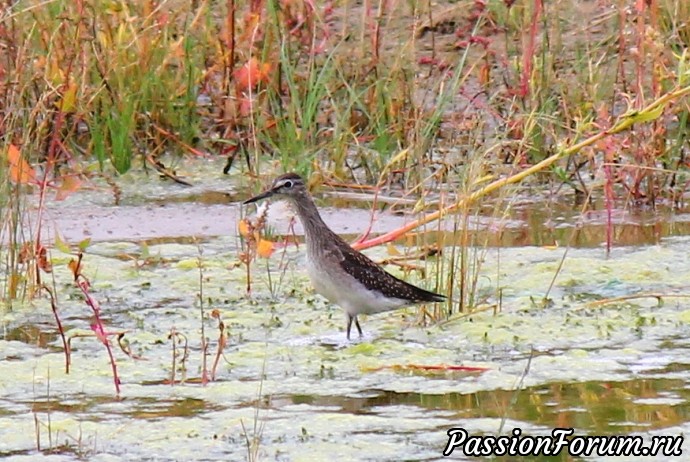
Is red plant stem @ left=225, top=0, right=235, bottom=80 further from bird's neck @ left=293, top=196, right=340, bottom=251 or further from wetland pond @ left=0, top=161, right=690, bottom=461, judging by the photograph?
bird's neck @ left=293, top=196, right=340, bottom=251

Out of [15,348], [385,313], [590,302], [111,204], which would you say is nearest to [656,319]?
[590,302]

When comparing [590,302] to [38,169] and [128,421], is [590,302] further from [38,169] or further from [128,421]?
[38,169]

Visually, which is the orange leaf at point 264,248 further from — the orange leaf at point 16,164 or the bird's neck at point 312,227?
the orange leaf at point 16,164

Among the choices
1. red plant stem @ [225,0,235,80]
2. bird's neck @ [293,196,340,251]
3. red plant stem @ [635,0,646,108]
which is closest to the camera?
bird's neck @ [293,196,340,251]

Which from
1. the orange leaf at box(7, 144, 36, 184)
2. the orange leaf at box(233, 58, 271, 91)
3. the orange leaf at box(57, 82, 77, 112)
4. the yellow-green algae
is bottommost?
the yellow-green algae

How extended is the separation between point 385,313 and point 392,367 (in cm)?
121

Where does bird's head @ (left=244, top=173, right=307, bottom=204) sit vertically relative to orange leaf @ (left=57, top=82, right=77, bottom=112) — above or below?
below

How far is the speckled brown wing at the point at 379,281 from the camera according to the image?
6.57 m

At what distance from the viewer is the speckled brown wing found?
259 inches

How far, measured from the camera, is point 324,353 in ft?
20.8

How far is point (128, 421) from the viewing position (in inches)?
214

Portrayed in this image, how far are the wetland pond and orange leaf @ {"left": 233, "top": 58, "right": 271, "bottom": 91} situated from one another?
2.59ft

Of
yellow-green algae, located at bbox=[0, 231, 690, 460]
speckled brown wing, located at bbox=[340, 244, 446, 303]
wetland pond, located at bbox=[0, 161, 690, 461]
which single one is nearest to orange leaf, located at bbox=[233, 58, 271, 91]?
wetland pond, located at bbox=[0, 161, 690, 461]

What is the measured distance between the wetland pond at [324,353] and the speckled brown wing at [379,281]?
168mm
